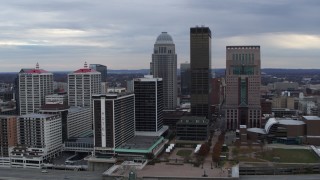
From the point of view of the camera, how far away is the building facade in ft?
245

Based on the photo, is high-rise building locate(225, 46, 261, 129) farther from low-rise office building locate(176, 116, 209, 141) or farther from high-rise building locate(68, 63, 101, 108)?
high-rise building locate(68, 63, 101, 108)

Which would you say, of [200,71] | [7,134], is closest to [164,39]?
[200,71]

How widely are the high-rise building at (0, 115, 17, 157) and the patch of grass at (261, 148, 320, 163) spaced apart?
37.1 m

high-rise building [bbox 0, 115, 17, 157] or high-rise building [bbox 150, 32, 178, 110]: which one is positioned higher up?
high-rise building [bbox 150, 32, 178, 110]

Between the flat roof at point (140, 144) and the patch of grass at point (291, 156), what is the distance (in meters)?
16.7

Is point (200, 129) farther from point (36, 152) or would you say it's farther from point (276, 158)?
point (36, 152)

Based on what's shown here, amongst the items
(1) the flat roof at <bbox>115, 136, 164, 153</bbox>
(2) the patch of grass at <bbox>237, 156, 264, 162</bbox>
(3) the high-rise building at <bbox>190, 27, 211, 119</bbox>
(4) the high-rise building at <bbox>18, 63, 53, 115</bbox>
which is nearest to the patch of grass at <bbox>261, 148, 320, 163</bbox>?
(2) the patch of grass at <bbox>237, 156, 264, 162</bbox>

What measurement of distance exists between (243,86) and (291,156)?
29.1 meters

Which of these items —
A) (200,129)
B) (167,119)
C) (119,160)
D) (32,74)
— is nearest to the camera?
(119,160)

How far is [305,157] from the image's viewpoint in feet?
199

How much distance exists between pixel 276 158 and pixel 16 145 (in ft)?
126

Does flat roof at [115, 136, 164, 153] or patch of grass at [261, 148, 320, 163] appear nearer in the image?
patch of grass at [261, 148, 320, 163]

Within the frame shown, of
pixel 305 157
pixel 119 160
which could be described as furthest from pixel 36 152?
pixel 305 157

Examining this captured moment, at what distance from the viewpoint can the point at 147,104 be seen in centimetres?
7494
